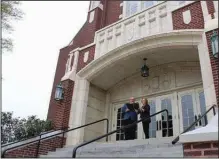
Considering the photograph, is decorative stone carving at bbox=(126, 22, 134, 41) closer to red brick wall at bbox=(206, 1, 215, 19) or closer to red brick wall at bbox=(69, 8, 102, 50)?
red brick wall at bbox=(69, 8, 102, 50)

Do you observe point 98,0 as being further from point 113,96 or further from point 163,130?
point 163,130

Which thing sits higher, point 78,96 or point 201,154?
point 78,96

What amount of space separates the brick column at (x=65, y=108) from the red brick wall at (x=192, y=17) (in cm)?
388

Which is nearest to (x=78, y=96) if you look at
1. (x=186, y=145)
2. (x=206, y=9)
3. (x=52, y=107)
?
(x=52, y=107)

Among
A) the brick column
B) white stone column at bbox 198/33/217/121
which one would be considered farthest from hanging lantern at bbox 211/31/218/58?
the brick column

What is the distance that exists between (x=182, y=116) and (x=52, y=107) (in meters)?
5.72

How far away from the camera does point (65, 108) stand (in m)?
7.62

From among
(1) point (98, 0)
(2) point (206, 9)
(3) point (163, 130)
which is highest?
(1) point (98, 0)

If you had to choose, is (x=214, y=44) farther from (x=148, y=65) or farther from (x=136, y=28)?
(x=148, y=65)

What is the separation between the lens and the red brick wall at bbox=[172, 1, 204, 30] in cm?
629

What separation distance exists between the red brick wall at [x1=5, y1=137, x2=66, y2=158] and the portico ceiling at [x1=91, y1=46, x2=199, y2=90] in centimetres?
261

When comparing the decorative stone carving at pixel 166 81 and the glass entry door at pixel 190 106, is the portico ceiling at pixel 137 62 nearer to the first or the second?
the decorative stone carving at pixel 166 81

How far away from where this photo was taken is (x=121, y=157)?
13.8 ft

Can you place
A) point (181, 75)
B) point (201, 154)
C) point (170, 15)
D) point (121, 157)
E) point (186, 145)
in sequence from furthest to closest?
point (181, 75), point (170, 15), point (121, 157), point (186, 145), point (201, 154)
